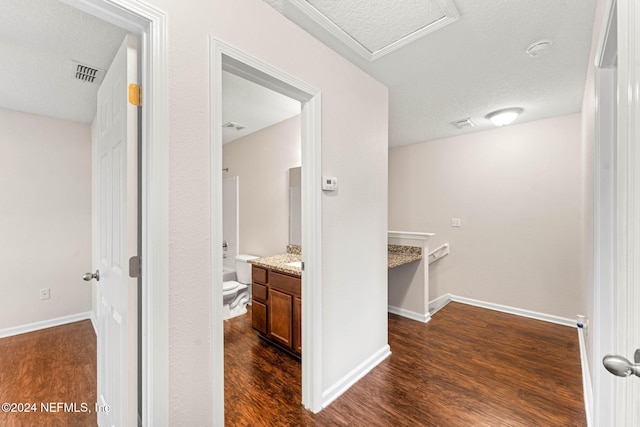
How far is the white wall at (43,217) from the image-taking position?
9.27 ft

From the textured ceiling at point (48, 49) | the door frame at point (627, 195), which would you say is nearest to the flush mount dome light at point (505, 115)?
the door frame at point (627, 195)

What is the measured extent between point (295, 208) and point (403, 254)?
1.44 meters

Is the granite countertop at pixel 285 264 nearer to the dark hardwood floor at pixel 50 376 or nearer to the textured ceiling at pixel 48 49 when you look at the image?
the dark hardwood floor at pixel 50 376

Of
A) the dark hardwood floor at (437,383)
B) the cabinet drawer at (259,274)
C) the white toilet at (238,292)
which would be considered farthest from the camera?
the white toilet at (238,292)

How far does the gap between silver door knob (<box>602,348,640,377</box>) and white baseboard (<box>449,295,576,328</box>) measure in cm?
345

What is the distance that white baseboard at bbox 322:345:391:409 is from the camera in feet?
5.87

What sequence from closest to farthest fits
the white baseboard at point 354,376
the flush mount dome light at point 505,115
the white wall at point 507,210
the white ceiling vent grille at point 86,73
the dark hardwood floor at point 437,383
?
the dark hardwood floor at point 437,383 < the white baseboard at point 354,376 < the white ceiling vent grille at point 86,73 < the flush mount dome light at point 505,115 < the white wall at point 507,210

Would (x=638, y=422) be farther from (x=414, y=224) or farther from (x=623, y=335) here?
(x=414, y=224)

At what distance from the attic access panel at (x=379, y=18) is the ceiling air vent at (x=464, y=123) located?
1.91 metres

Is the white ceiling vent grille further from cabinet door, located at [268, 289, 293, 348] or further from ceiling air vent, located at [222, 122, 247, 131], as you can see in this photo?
cabinet door, located at [268, 289, 293, 348]

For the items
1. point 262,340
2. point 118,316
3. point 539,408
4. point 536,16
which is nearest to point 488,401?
point 539,408

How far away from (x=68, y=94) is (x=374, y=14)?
2749 mm

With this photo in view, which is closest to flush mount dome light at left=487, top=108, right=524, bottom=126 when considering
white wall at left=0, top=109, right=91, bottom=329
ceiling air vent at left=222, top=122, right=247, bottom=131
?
ceiling air vent at left=222, top=122, right=247, bottom=131

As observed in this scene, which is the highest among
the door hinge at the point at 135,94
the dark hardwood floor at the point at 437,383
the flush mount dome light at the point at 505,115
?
the flush mount dome light at the point at 505,115
